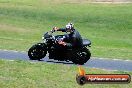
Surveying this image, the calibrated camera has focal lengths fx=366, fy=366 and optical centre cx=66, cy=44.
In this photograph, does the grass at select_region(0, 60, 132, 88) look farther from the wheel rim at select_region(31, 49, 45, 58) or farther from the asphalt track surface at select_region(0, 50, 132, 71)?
the wheel rim at select_region(31, 49, 45, 58)

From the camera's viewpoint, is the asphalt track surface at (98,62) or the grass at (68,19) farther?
the grass at (68,19)

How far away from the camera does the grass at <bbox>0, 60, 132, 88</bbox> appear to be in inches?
562

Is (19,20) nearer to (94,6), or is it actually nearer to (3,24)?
Answer: (3,24)

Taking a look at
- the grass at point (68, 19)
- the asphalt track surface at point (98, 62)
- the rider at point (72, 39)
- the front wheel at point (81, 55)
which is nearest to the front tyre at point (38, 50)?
the rider at point (72, 39)

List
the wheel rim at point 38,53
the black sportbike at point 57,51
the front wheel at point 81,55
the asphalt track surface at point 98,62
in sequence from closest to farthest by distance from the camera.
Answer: the front wheel at point 81,55
the black sportbike at point 57,51
the wheel rim at point 38,53
the asphalt track surface at point 98,62

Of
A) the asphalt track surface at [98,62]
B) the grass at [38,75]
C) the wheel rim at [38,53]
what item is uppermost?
the wheel rim at [38,53]

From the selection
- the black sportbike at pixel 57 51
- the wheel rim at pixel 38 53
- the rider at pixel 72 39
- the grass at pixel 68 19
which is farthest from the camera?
the grass at pixel 68 19

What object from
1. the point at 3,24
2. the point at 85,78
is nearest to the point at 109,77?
the point at 85,78

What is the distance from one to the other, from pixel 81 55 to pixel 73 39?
2.59 feet

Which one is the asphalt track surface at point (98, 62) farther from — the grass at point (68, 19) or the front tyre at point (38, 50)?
the grass at point (68, 19)

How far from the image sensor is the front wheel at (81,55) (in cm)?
1339

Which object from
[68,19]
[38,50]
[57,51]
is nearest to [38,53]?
[38,50]

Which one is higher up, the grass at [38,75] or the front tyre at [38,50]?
the front tyre at [38,50]

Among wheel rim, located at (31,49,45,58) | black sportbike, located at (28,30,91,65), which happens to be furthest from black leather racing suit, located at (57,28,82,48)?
wheel rim, located at (31,49,45,58)
